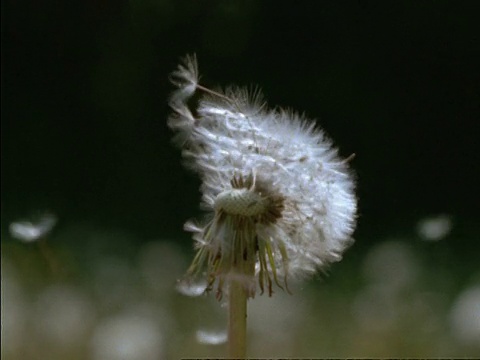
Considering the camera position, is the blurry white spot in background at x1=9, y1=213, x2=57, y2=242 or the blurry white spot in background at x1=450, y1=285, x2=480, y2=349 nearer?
the blurry white spot in background at x1=450, y1=285, x2=480, y2=349

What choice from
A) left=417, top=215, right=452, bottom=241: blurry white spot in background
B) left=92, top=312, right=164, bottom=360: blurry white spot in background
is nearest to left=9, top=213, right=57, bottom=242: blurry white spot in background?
left=92, top=312, right=164, bottom=360: blurry white spot in background

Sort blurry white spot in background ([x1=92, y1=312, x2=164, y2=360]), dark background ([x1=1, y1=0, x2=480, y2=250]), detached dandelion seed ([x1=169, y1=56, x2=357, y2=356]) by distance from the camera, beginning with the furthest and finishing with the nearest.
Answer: blurry white spot in background ([x1=92, y1=312, x2=164, y2=360]) → dark background ([x1=1, y1=0, x2=480, y2=250]) → detached dandelion seed ([x1=169, y1=56, x2=357, y2=356])

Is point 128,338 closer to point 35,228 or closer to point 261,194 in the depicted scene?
point 35,228

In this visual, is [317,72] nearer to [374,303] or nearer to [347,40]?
[347,40]

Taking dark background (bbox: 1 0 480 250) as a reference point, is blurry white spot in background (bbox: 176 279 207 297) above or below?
below

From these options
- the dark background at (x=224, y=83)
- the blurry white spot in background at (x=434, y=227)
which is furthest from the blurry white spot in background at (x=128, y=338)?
the blurry white spot in background at (x=434, y=227)

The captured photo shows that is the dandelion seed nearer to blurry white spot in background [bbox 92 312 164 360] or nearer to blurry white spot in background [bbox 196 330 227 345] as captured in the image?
blurry white spot in background [bbox 196 330 227 345]
